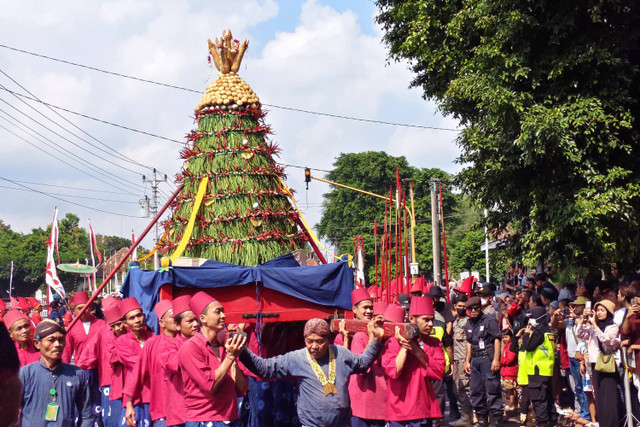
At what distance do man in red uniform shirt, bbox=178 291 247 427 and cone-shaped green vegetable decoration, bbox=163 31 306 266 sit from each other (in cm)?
383

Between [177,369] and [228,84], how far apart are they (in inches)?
203

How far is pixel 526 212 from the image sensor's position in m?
13.9

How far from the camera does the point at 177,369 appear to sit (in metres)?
6.68

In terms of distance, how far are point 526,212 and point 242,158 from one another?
5.77 meters

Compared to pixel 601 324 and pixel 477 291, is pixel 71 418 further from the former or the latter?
pixel 477 291

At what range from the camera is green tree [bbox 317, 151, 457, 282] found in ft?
191

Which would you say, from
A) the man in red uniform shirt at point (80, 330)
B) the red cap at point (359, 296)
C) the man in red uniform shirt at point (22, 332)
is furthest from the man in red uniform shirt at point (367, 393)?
the man in red uniform shirt at point (80, 330)

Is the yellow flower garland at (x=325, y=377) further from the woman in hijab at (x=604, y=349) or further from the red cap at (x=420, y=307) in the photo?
the woman in hijab at (x=604, y=349)

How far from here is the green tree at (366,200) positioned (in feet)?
191

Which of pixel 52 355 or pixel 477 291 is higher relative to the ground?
pixel 477 291

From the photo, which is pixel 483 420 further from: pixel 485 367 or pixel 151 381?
pixel 151 381

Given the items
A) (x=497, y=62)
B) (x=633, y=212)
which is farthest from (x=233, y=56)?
(x=633, y=212)

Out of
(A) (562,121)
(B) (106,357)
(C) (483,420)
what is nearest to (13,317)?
(B) (106,357)

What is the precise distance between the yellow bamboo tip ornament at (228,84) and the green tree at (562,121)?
408 cm
